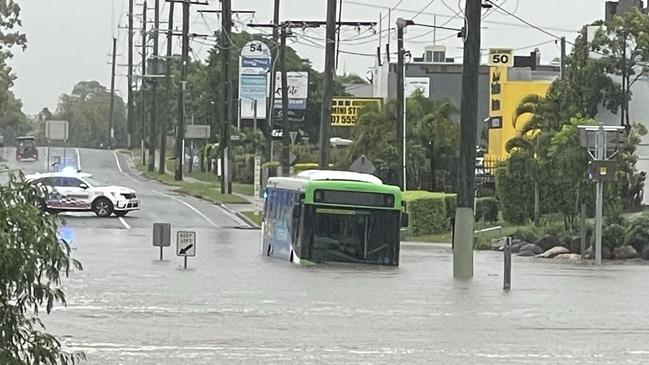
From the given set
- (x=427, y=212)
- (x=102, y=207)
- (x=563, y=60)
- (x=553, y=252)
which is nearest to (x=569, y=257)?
(x=553, y=252)

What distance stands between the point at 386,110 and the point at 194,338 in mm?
46045

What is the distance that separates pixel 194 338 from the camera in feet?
54.3

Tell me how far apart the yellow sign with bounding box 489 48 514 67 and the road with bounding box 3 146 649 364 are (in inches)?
2055

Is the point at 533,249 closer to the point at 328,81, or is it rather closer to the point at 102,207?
the point at 328,81

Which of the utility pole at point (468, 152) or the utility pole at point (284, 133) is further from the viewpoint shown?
the utility pole at point (284, 133)

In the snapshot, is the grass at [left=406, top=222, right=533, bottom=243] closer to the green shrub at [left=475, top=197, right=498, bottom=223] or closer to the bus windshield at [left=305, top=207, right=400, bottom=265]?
the green shrub at [left=475, top=197, right=498, bottom=223]

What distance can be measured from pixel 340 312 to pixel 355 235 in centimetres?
1130

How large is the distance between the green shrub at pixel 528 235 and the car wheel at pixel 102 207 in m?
15.5

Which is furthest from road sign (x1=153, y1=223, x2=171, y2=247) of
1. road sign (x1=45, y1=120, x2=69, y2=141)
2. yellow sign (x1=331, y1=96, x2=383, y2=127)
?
yellow sign (x1=331, y1=96, x2=383, y2=127)

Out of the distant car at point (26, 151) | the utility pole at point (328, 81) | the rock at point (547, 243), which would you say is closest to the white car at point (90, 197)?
A: the utility pole at point (328, 81)

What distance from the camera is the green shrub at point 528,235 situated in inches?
1708

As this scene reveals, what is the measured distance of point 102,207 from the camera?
5091 centimetres

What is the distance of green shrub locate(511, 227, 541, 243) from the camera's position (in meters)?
43.4

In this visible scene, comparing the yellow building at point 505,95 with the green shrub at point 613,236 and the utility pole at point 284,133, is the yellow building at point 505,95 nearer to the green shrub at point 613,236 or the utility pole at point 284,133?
the utility pole at point 284,133
